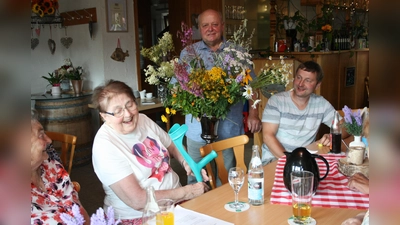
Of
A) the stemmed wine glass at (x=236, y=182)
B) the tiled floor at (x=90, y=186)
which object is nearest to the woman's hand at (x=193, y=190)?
the stemmed wine glass at (x=236, y=182)

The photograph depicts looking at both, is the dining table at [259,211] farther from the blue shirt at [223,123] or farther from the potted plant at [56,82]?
the potted plant at [56,82]

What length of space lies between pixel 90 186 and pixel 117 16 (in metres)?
2.13

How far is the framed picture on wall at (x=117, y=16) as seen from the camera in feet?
15.2

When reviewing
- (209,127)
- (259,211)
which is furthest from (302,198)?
(209,127)

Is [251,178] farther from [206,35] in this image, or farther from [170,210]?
[206,35]

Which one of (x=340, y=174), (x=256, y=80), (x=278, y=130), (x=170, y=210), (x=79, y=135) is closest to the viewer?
(x=170, y=210)

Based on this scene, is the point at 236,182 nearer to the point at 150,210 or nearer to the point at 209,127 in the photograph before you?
the point at 150,210

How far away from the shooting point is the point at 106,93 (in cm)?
194

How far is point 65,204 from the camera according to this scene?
175cm

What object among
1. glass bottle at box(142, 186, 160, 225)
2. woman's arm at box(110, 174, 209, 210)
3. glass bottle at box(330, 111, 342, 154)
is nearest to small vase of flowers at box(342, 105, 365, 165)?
glass bottle at box(330, 111, 342, 154)

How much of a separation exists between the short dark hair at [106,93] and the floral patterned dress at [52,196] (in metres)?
0.35

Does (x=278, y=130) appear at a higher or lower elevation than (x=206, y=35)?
lower
